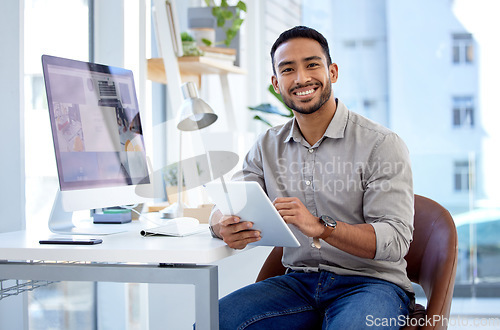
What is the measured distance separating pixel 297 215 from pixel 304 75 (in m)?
0.52

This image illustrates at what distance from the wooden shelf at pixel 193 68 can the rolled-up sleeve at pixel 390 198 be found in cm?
138

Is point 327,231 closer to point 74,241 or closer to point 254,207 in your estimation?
point 254,207

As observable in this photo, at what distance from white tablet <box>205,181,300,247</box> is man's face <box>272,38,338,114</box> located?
484 mm

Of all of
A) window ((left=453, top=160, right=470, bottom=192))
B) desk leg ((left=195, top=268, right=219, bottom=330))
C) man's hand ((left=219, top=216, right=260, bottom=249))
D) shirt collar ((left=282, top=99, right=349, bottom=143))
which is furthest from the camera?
window ((left=453, top=160, right=470, bottom=192))

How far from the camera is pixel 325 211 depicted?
1.70 metres

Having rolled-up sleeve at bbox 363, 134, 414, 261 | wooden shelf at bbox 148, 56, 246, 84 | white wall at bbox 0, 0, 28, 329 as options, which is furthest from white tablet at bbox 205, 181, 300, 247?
wooden shelf at bbox 148, 56, 246, 84

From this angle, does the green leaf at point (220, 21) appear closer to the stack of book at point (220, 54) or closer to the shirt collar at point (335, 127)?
the stack of book at point (220, 54)

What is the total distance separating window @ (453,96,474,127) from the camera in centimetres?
377

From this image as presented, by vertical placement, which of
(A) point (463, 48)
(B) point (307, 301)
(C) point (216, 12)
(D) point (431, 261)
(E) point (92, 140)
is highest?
(C) point (216, 12)

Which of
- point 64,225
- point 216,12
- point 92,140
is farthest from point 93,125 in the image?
point 216,12

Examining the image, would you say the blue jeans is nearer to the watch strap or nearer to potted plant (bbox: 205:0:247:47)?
the watch strap

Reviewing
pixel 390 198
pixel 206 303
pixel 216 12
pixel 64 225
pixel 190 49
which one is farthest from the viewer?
pixel 216 12

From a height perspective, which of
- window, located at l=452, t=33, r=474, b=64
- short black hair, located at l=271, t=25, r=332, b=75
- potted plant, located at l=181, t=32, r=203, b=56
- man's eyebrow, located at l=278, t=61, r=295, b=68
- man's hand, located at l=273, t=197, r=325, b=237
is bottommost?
man's hand, located at l=273, t=197, r=325, b=237

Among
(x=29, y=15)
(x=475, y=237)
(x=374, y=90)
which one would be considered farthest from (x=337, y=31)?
(x=29, y=15)
